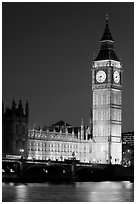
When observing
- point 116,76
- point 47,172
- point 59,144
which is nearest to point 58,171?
point 47,172

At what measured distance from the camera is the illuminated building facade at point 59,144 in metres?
85.1

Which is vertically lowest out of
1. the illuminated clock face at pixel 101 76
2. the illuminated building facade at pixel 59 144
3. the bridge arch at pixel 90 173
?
the bridge arch at pixel 90 173

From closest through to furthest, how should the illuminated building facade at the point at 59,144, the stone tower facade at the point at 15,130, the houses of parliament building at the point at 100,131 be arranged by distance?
the stone tower facade at the point at 15,130, the illuminated building facade at the point at 59,144, the houses of parliament building at the point at 100,131

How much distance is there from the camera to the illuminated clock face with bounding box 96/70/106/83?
288 feet

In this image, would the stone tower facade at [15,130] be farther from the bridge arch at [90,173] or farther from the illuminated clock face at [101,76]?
the illuminated clock face at [101,76]

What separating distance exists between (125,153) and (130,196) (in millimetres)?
62346

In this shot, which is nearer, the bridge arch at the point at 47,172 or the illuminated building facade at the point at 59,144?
the bridge arch at the point at 47,172

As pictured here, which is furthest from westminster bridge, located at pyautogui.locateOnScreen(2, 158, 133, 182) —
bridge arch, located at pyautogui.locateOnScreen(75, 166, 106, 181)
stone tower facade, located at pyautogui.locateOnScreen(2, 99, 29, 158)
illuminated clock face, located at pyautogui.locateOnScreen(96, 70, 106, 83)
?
illuminated clock face, located at pyautogui.locateOnScreen(96, 70, 106, 83)

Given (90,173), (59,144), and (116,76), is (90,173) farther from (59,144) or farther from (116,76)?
(116,76)

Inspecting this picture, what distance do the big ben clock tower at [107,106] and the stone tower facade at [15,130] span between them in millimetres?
12257

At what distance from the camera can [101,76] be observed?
8806cm

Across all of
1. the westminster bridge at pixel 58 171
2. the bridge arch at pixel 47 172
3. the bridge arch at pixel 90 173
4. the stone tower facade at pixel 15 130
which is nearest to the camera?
the westminster bridge at pixel 58 171

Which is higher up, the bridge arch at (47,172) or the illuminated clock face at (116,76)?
the illuminated clock face at (116,76)

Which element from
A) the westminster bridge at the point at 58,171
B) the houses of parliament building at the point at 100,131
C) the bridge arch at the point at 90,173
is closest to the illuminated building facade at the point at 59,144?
the houses of parliament building at the point at 100,131
